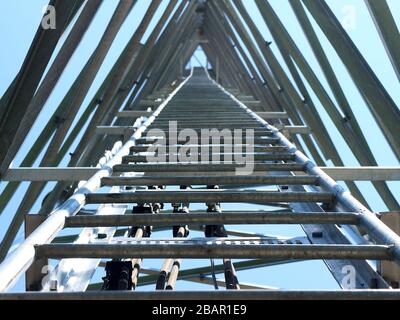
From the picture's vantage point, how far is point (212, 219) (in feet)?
12.0

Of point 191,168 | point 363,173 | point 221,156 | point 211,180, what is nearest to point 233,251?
point 211,180

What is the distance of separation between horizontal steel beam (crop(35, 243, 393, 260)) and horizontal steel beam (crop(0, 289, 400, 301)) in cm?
51

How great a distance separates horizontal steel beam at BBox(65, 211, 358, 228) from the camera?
3.59 metres

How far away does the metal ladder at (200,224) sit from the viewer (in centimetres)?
301

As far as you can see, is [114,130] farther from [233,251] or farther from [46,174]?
[233,251]

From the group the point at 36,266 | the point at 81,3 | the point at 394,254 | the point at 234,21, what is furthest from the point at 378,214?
the point at 234,21

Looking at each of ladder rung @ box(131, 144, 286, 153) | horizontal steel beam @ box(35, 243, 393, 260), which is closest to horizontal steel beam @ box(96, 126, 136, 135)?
ladder rung @ box(131, 144, 286, 153)

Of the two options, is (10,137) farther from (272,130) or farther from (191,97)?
(191,97)

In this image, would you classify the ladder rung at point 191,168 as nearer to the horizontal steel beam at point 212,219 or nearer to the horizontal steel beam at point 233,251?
the horizontal steel beam at point 212,219

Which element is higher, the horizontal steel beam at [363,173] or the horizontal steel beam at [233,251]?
the horizontal steel beam at [363,173]

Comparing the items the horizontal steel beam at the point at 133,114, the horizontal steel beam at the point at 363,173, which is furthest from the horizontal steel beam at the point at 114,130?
the horizontal steel beam at the point at 363,173

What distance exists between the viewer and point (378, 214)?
394 centimetres

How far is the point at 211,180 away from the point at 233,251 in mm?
1409

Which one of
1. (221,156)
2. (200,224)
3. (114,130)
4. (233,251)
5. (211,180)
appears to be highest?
(114,130)
